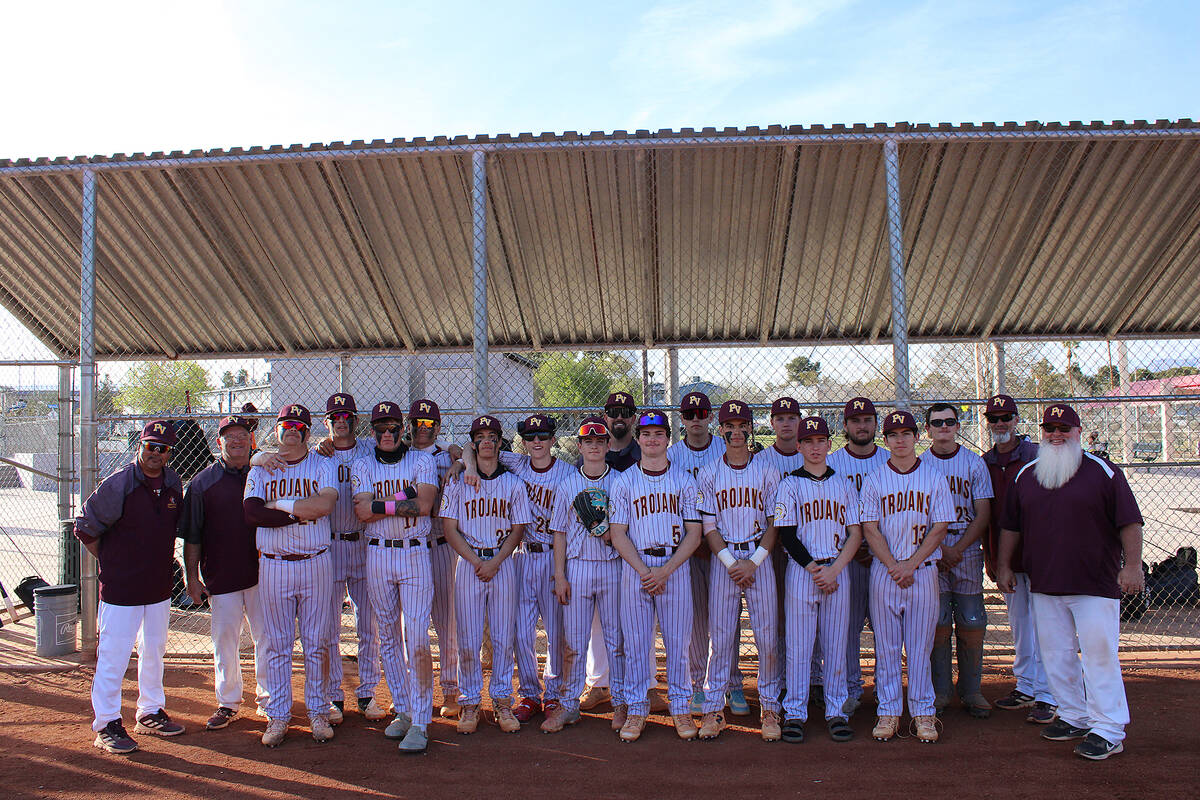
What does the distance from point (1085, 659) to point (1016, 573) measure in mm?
687

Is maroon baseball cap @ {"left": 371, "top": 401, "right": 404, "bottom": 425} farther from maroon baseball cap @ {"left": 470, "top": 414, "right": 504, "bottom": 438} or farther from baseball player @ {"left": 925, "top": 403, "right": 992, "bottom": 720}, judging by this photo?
baseball player @ {"left": 925, "top": 403, "right": 992, "bottom": 720}

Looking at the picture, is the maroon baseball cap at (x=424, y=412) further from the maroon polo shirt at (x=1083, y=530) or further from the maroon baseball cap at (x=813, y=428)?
the maroon polo shirt at (x=1083, y=530)

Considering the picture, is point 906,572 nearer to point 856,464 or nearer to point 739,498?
point 856,464

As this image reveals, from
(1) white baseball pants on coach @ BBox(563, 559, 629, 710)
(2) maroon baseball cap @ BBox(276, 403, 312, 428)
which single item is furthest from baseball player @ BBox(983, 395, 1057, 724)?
(2) maroon baseball cap @ BBox(276, 403, 312, 428)

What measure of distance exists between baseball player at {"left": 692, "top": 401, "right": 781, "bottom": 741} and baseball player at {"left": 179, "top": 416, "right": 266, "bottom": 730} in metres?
2.70

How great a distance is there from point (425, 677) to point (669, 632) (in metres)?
1.40

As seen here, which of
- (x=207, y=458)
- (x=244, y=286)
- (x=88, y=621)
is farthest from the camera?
(x=207, y=458)

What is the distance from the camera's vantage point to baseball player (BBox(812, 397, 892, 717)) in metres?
4.70

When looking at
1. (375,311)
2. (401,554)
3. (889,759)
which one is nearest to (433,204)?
(375,311)

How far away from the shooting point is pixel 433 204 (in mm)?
6312

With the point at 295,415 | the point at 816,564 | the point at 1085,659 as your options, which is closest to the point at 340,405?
the point at 295,415

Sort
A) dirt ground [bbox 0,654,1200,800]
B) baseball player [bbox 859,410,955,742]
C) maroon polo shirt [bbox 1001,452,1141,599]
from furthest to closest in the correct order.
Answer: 1. baseball player [bbox 859,410,955,742]
2. maroon polo shirt [bbox 1001,452,1141,599]
3. dirt ground [bbox 0,654,1200,800]

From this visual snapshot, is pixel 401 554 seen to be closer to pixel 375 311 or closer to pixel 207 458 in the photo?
pixel 375 311

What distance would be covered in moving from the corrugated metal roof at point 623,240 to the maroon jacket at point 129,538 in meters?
2.43
